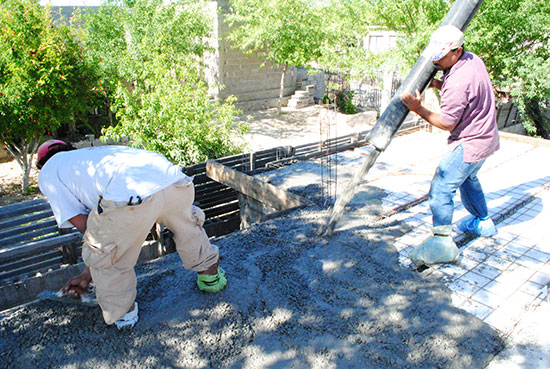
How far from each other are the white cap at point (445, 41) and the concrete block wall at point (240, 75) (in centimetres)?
1287

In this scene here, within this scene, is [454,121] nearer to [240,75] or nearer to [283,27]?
[283,27]

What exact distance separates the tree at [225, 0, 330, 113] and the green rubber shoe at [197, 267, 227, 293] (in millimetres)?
13179

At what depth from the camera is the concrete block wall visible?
16.3 m

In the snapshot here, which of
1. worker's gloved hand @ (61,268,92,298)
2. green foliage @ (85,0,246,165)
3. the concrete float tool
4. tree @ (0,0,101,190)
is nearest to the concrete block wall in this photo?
green foliage @ (85,0,246,165)

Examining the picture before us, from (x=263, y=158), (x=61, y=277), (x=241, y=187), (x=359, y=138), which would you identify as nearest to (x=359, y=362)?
(x=61, y=277)

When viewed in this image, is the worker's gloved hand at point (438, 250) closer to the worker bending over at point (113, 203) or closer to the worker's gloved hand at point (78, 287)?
the worker bending over at point (113, 203)

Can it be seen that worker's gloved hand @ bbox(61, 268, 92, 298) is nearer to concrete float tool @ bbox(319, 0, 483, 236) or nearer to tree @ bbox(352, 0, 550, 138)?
concrete float tool @ bbox(319, 0, 483, 236)

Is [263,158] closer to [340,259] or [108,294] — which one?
[340,259]

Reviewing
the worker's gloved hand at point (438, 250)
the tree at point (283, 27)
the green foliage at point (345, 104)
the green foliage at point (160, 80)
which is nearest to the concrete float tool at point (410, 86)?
the worker's gloved hand at point (438, 250)

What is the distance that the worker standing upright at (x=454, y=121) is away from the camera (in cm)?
306

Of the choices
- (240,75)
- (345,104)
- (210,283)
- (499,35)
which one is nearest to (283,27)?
(240,75)

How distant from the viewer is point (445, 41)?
302 centimetres

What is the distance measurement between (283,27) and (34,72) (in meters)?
9.04

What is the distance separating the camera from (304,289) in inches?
124
